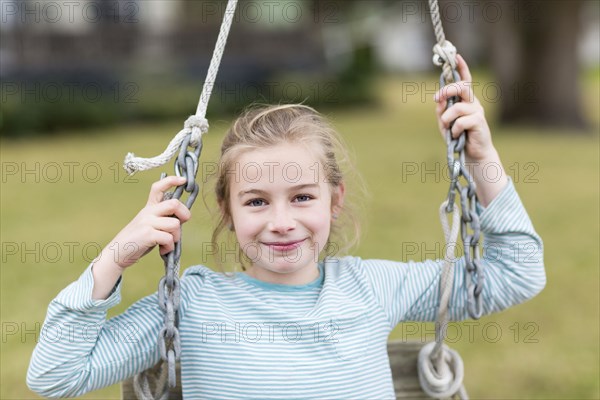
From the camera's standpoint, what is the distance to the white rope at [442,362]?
238 cm

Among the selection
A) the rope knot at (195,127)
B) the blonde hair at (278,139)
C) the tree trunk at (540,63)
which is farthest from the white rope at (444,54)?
the tree trunk at (540,63)

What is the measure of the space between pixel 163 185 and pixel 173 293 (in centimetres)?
29

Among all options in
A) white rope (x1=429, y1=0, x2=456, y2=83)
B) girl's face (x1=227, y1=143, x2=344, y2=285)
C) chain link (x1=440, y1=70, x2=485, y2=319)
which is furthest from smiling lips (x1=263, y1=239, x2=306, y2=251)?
white rope (x1=429, y1=0, x2=456, y2=83)

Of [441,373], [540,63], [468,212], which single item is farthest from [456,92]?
[540,63]

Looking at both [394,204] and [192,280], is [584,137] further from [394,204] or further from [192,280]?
[192,280]

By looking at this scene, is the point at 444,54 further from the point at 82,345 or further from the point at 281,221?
the point at 82,345

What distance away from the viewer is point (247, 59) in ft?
57.7

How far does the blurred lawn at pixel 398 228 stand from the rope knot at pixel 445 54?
507 millimetres

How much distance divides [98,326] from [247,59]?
52.0 ft

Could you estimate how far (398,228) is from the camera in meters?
6.90

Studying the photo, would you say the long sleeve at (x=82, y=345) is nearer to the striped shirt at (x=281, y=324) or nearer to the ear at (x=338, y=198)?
the striped shirt at (x=281, y=324)

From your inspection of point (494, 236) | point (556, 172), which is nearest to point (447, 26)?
point (556, 172)

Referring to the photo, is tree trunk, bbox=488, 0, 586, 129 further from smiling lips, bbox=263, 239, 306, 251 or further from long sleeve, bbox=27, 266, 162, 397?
long sleeve, bbox=27, 266, 162, 397

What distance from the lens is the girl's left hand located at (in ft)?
7.63
